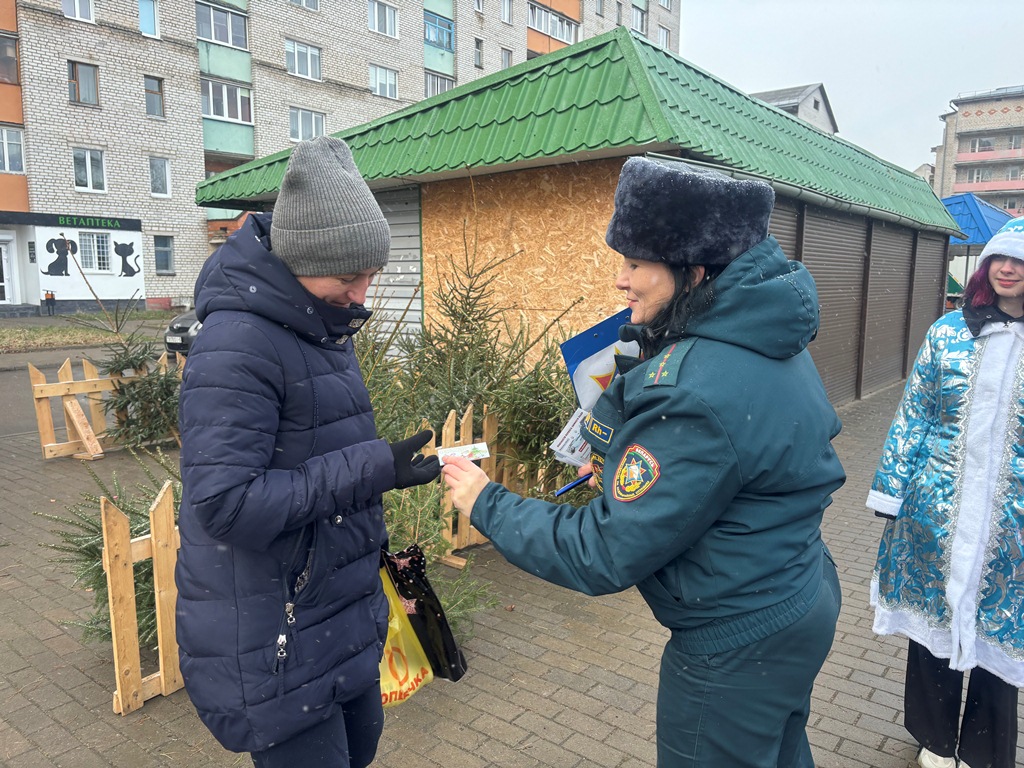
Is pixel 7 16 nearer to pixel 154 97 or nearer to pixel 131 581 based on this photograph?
pixel 154 97

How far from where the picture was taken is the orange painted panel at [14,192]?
26500mm

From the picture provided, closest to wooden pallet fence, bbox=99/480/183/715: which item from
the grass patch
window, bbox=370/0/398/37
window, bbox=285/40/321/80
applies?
the grass patch

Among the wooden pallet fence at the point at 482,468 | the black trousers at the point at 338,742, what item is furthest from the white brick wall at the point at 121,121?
the black trousers at the point at 338,742

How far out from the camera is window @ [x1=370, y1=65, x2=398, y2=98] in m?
36.7

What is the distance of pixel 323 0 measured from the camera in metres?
33.4

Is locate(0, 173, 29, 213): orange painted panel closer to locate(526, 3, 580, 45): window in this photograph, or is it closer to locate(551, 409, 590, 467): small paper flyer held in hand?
locate(526, 3, 580, 45): window

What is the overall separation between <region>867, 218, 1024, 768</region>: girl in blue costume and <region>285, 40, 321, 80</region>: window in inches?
1383

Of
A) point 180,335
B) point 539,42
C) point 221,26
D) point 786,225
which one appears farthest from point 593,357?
point 539,42

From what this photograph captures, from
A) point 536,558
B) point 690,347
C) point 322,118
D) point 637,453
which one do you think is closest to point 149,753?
point 536,558

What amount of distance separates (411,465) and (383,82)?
39.2m

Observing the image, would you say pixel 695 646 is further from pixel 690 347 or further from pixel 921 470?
pixel 921 470

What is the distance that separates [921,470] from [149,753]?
11.0 ft

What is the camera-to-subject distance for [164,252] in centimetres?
3072

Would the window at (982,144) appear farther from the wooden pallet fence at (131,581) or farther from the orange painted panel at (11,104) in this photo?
the wooden pallet fence at (131,581)
